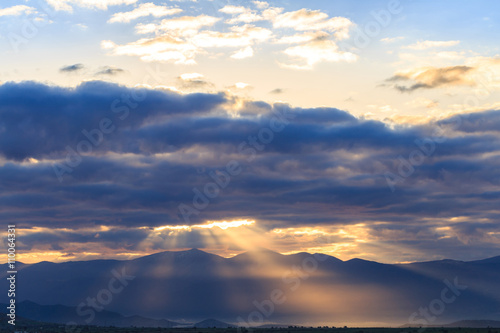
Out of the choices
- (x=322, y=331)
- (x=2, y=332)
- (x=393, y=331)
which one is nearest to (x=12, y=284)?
(x=2, y=332)

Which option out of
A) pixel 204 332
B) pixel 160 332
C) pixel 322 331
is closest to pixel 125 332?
pixel 160 332

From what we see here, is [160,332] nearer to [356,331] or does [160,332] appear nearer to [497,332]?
[356,331]

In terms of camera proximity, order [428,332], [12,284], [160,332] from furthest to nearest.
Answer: [160,332] < [428,332] < [12,284]

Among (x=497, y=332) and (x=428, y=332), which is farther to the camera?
(x=428, y=332)

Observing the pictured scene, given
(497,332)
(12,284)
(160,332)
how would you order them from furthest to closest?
(160,332)
(497,332)
(12,284)

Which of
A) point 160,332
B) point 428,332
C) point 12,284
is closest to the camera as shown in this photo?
point 12,284

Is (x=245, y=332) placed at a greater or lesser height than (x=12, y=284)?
lesser

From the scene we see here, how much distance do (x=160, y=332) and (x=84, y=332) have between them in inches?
1036

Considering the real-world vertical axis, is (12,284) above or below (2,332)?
above

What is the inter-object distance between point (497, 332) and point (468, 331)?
8.69 meters

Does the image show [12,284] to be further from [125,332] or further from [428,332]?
Result: [428,332]

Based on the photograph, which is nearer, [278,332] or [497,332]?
[497,332]

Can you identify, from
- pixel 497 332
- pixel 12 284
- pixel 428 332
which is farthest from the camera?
pixel 428 332

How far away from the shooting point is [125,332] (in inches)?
7790
